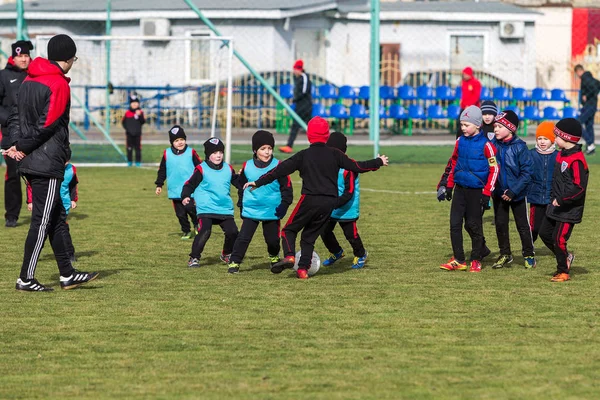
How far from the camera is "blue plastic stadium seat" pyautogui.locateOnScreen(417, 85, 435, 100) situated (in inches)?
1271

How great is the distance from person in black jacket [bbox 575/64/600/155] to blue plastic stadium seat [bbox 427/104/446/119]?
22.1ft

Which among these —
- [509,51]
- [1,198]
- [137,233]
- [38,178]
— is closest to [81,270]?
[38,178]

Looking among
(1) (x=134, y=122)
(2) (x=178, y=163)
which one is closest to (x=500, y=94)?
(1) (x=134, y=122)

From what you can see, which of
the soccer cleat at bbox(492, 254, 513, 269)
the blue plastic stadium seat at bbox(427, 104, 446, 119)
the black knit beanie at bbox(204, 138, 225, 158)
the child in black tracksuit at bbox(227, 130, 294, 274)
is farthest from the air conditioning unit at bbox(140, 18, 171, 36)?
the soccer cleat at bbox(492, 254, 513, 269)

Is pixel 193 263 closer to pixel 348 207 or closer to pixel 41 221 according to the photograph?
pixel 348 207

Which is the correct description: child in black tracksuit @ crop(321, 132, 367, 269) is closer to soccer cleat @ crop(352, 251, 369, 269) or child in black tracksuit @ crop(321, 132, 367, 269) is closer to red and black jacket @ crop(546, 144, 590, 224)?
soccer cleat @ crop(352, 251, 369, 269)

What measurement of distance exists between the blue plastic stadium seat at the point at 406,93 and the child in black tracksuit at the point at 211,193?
2221cm

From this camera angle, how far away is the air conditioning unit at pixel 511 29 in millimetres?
37094

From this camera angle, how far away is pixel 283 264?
966cm

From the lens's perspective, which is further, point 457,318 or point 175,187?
point 175,187

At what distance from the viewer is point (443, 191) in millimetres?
10055

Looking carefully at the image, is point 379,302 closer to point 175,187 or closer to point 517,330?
point 517,330

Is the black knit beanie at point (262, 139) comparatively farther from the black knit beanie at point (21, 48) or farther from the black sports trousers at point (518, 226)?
the black knit beanie at point (21, 48)

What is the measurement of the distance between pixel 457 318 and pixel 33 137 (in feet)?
11.5
